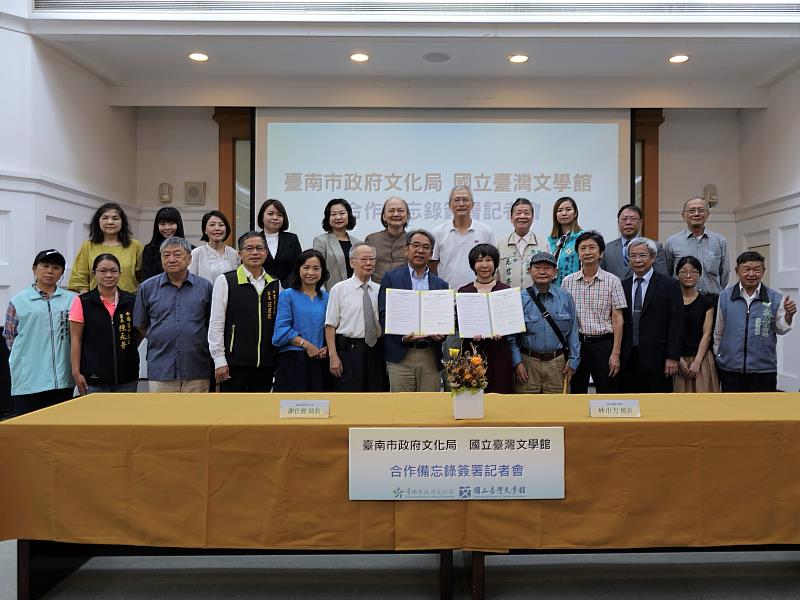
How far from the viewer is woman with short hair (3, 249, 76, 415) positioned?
12.2 ft

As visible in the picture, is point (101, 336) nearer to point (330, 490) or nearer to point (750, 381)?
point (330, 490)

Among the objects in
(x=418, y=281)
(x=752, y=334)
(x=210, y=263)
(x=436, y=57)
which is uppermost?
(x=436, y=57)

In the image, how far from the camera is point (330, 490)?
2.06 meters

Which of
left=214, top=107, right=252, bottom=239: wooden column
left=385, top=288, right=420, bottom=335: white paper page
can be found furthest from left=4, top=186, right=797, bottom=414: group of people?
left=214, top=107, right=252, bottom=239: wooden column

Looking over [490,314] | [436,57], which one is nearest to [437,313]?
[490,314]

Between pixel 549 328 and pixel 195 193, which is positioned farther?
pixel 195 193

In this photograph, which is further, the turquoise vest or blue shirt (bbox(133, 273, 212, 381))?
the turquoise vest

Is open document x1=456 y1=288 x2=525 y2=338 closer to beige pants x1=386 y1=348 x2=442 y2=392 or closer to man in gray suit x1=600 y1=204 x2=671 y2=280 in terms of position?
beige pants x1=386 y1=348 x2=442 y2=392


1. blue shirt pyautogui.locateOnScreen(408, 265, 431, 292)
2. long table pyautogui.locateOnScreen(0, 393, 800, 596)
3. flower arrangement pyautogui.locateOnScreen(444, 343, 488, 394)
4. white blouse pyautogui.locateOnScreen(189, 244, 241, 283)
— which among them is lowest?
long table pyautogui.locateOnScreen(0, 393, 800, 596)

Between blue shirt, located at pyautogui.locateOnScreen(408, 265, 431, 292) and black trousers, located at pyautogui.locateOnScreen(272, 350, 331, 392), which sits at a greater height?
blue shirt, located at pyautogui.locateOnScreen(408, 265, 431, 292)

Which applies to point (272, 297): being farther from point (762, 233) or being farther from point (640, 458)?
point (762, 233)

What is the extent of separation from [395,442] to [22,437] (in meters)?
1.25

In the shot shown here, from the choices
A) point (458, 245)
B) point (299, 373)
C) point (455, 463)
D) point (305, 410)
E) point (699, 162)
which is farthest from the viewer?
point (699, 162)

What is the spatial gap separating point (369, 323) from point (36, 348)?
2.01m
